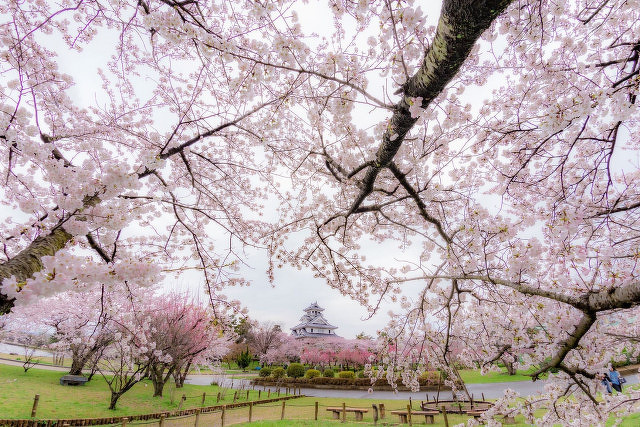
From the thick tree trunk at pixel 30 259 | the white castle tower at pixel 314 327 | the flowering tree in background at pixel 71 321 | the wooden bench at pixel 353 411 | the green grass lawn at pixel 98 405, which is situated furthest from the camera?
the white castle tower at pixel 314 327

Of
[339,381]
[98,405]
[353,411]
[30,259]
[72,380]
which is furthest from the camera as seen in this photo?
[339,381]

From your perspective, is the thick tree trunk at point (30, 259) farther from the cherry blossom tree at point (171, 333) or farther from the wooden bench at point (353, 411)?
the wooden bench at point (353, 411)

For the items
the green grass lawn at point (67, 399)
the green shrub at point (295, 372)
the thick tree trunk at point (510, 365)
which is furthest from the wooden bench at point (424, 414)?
the green shrub at point (295, 372)

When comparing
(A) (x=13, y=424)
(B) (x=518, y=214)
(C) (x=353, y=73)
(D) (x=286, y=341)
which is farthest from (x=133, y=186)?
(D) (x=286, y=341)

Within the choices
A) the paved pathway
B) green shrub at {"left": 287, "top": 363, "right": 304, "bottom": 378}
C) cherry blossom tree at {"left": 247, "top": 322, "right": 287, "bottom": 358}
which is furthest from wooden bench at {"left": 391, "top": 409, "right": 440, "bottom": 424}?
cherry blossom tree at {"left": 247, "top": 322, "right": 287, "bottom": 358}

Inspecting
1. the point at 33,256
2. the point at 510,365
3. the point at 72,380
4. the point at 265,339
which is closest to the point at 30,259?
the point at 33,256

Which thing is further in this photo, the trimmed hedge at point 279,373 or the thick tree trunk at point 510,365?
the trimmed hedge at point 279,373

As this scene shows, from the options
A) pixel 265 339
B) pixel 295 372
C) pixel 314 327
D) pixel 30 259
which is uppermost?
pixel 30 259

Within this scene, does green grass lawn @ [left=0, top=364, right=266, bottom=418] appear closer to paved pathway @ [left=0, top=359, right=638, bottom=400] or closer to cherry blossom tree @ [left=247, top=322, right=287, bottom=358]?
paved pathway @ [left=0, top=359, right=638, bottom=400]

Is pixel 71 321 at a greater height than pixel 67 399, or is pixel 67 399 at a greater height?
pixel 71 321

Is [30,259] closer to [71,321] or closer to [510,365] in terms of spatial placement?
[71,321]

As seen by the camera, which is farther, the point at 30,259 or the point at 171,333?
the point at 171,333

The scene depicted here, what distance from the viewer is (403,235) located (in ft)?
21.9

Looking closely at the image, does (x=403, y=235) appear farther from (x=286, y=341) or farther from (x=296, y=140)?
(x=286, y=341)
